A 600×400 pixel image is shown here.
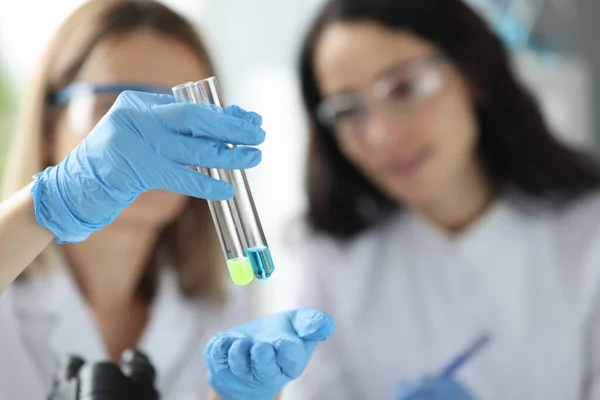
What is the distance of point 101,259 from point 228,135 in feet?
2.44

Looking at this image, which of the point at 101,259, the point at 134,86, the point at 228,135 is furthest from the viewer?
the point at 101,259

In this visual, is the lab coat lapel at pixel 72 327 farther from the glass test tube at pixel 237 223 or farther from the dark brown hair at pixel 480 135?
the dark brown hair at pixel 480 135

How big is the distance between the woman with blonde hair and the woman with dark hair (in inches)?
12.8

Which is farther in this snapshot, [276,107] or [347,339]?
[276,107]

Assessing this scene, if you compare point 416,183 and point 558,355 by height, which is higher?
point 416,183

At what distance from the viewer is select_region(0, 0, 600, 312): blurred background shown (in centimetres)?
253

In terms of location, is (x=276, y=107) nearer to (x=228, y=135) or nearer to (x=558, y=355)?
(x=558, y=355)

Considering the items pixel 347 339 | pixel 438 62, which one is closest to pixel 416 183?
pixel 438 62

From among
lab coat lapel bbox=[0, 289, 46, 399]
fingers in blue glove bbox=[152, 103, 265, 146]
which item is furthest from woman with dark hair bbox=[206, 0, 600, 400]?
fingers in blue glove bbox=[152, 103, 265, 146]

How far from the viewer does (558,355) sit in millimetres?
1507

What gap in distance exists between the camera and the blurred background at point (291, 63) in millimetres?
2531

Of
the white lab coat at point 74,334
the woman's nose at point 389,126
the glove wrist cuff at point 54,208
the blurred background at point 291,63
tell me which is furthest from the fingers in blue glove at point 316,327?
the blurred background at point 291,63

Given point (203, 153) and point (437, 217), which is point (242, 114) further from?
point (437, 217)

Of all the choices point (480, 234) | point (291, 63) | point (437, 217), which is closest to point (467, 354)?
point (480, 234)
